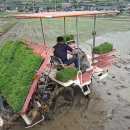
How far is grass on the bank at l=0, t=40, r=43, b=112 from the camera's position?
7.78 metres

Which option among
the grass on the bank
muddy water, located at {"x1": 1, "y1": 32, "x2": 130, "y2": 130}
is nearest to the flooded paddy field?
muddy water, located at {"x1": 1, "y1": 32, "x2": 130, "y2": 130}

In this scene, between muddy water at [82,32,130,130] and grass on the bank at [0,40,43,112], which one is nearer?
grass on the bank at [0,40,43,112]

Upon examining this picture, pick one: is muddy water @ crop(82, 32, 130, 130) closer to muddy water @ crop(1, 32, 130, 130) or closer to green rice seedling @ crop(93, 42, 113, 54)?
muddy water @ crop(1, 32, 130, 130)

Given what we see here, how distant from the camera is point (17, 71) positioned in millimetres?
8492

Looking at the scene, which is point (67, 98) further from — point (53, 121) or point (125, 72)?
point (125, 72)

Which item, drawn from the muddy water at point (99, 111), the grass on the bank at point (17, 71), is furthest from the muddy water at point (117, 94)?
the grass on the bank at point (17, 71)

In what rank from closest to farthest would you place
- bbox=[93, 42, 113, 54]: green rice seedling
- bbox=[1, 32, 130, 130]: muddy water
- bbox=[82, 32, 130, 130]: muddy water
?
bbox=[1, 32, 130, 130]: muddy water → bbox=[82, 32, 130, 130]: muddy water → bbox=[93, 42, 113, 54]: green rice seedling

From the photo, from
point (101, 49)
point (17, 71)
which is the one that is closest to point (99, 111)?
point (101, 49)

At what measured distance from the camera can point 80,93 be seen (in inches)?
377

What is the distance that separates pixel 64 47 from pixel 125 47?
1010 cm

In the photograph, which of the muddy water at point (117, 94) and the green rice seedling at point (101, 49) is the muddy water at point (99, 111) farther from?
the green rice seedling at point (101, 49)

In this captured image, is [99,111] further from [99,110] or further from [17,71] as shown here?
[17,71]

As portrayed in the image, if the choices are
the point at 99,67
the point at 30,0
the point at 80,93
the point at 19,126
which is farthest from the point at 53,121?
the point at 30,0

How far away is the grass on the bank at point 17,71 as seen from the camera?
306 inches
